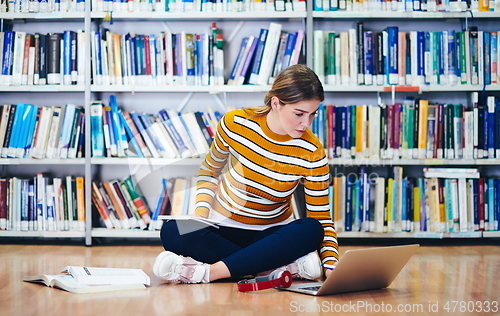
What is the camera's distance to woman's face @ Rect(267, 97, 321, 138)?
199 centimetres

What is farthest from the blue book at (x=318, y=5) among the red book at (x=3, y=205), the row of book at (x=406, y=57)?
the red book at (x=3, y=205)

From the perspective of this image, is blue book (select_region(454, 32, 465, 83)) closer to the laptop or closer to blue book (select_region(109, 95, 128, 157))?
the laptop

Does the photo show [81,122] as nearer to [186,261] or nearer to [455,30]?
[186,261]

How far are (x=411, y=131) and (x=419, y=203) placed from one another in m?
0.38

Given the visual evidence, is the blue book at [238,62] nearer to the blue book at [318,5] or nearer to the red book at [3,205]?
the blue book at [318,5]

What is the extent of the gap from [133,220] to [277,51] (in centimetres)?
115

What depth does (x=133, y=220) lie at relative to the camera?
3.10m

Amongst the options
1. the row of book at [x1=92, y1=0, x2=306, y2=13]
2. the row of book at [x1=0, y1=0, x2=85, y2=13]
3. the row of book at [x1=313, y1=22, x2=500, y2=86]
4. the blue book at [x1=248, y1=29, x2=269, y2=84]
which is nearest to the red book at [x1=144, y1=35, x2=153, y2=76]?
the row of book at [x1=92, y1=0, x2=306, y2=13]

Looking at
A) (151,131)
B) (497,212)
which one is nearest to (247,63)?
(151,131)

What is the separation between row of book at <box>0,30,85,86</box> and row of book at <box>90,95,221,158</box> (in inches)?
9.0

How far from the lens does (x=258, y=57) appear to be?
307 centimetres

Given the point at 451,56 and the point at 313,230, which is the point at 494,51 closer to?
the point at 451,56

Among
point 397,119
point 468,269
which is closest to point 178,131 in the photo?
point 397,119

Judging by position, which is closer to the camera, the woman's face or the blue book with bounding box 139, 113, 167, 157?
the woman's face
